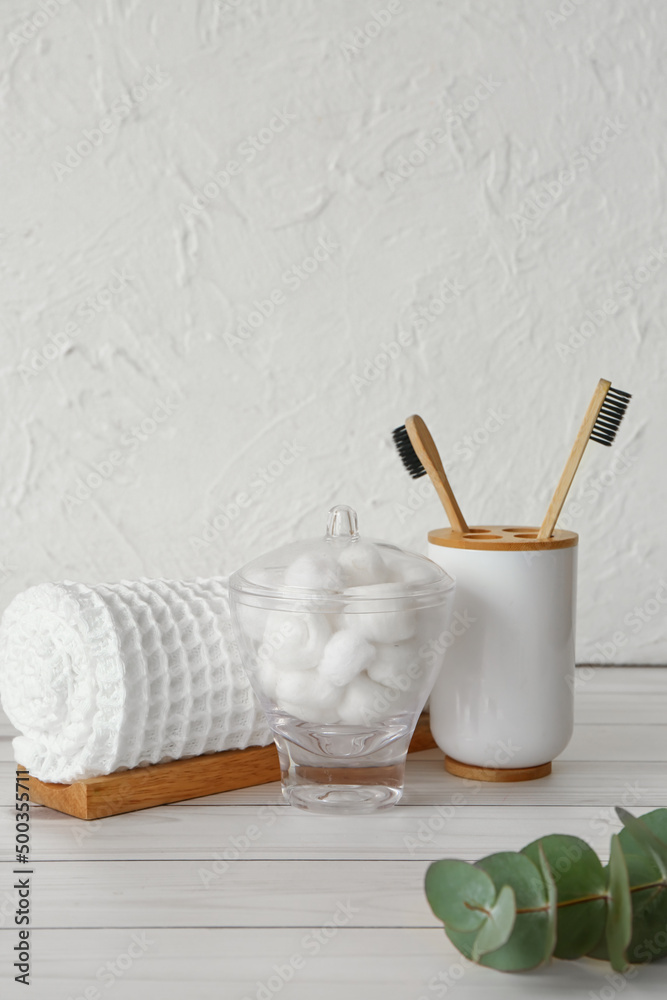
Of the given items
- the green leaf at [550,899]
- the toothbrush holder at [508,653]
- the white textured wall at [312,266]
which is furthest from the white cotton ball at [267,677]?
the white textured wall at [312,266]

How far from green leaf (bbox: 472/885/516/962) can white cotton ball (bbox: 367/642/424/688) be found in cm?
19

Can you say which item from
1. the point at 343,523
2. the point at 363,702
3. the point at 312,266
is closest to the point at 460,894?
the point at 363,702

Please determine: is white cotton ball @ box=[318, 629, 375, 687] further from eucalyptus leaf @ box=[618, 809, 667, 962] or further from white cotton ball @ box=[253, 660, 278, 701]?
eucalyptus leaf @ box=[618, 809, 667, 962]

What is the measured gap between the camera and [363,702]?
61 centimetres

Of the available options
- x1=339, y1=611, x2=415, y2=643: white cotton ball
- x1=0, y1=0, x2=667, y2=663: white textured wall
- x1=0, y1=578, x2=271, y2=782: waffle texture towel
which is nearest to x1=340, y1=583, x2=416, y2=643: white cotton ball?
x1=339, y1=611, x2=415, y2=643: white cotton ball

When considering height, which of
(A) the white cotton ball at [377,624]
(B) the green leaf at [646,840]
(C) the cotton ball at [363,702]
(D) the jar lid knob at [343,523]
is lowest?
(B) the green leaf at [646,840]

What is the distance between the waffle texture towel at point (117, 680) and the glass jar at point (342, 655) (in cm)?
4

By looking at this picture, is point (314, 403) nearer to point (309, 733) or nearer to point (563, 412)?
point (563, 412)

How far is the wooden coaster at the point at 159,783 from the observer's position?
64 cm

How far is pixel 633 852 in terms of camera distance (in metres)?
0.47

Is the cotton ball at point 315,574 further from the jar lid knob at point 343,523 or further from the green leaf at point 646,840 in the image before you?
the green leaf at point 646,840

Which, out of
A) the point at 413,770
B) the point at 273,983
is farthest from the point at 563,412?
the point at 273,983

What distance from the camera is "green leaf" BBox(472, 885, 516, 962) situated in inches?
16.7

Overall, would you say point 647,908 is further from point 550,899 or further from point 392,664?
point 392,664
